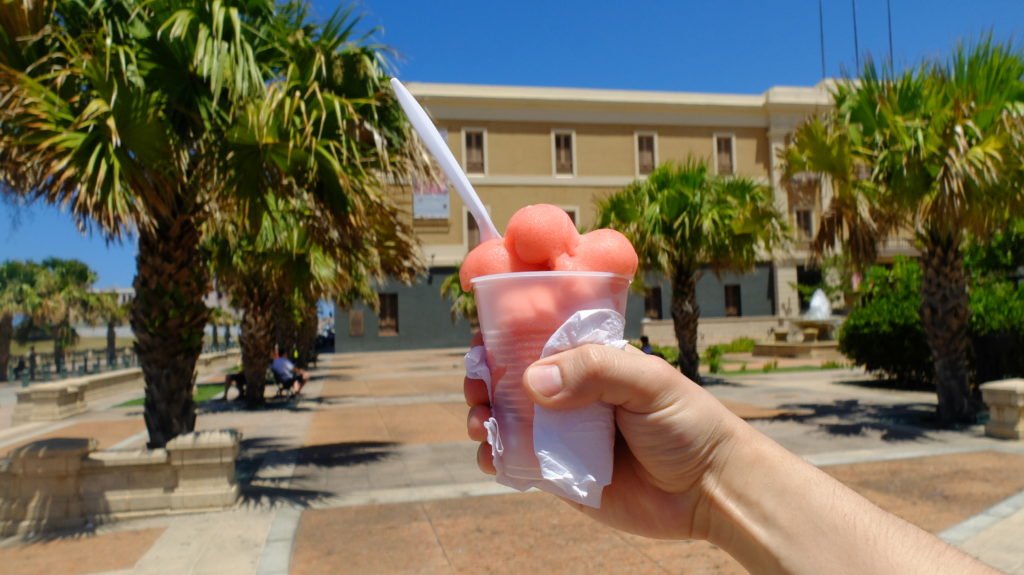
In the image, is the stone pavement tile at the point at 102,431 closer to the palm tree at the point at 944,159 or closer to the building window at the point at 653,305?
the palm tree at the point at 944,159

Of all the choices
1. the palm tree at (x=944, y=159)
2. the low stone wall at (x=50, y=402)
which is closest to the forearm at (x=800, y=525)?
the palm tree at (x=944, y=159)

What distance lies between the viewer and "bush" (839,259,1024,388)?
13109mm

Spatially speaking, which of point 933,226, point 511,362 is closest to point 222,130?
point 511,362

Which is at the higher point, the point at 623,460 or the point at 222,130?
the point at 222,130

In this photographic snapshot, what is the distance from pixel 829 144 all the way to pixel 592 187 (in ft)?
109

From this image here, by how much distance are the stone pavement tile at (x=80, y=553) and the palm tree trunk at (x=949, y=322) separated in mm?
10064

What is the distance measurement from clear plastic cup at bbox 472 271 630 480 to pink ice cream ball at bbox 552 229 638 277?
0.03m

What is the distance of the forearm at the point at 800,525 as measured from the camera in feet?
4.87

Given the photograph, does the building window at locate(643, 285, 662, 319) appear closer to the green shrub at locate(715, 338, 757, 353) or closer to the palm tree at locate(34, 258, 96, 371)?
the green shrub at locate(715, 338, 757, 353)

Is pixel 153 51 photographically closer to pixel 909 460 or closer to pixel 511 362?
pixel 511 362

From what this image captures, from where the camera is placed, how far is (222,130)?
6.86 metres

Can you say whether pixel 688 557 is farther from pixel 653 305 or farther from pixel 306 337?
pixel 653 305

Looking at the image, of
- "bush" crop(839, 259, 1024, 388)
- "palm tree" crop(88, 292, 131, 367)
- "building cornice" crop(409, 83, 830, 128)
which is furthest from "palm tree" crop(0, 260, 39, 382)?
"bush" crop(839, 259, 1024, 388)

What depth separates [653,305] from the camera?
145 ft
